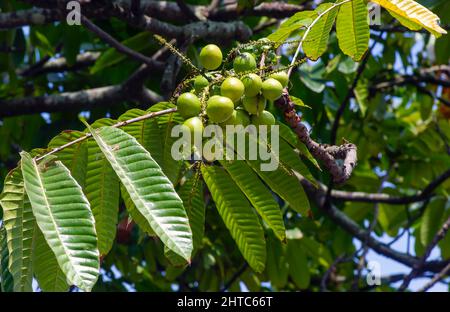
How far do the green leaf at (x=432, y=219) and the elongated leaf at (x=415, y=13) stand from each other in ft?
5.28

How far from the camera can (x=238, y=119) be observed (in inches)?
53.0

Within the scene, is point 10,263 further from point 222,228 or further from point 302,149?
point 222,228

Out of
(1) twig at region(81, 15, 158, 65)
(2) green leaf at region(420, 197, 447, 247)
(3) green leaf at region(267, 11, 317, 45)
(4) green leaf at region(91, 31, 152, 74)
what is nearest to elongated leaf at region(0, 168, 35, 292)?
(3) green leaf at region(267, 11, 317, 45)

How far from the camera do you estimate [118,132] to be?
1.29 m

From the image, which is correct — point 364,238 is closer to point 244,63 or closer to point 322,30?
point 322,30

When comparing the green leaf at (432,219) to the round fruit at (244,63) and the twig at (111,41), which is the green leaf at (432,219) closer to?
the twig at (111,41)

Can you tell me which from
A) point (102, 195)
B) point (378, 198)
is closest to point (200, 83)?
point (102, 195)

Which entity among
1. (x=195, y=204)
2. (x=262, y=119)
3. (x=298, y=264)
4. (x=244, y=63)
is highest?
(x=244, y=63)

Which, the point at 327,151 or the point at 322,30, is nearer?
the point at 327,151

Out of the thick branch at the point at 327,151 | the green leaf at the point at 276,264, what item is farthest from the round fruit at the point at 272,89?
the green leaf at the point at 276,264

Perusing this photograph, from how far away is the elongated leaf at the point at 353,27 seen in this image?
161 cm

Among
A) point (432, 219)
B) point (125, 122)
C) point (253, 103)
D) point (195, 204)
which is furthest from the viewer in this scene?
point (432, 219)

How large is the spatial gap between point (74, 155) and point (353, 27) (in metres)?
0.68
